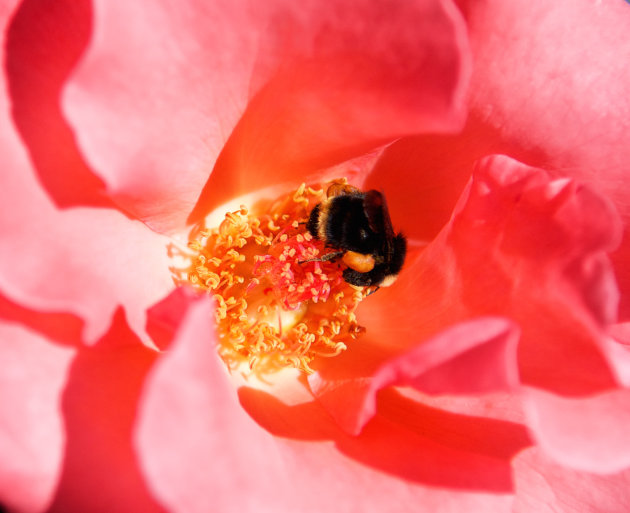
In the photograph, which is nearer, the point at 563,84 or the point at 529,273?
the point at 529,273

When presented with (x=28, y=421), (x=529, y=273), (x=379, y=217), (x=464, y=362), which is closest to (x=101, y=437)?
(x=28, y=421)

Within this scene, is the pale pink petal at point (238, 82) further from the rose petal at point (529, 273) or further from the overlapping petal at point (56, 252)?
the rose petal at point (529, 273)

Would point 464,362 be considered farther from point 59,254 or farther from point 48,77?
point 48,77

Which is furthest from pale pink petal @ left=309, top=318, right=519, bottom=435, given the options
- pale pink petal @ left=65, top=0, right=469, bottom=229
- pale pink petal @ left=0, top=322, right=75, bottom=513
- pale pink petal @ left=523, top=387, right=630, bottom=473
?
pale pink petal @ left=0, top=322, right=75, bottom=513

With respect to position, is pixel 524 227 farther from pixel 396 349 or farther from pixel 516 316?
pixel 396 349

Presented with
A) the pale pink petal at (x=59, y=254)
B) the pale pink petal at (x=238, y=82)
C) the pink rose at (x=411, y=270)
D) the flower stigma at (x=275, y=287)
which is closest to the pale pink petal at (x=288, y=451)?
the pink rose at (x=411, y=270)

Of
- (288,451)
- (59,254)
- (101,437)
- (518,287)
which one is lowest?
(288,451)
